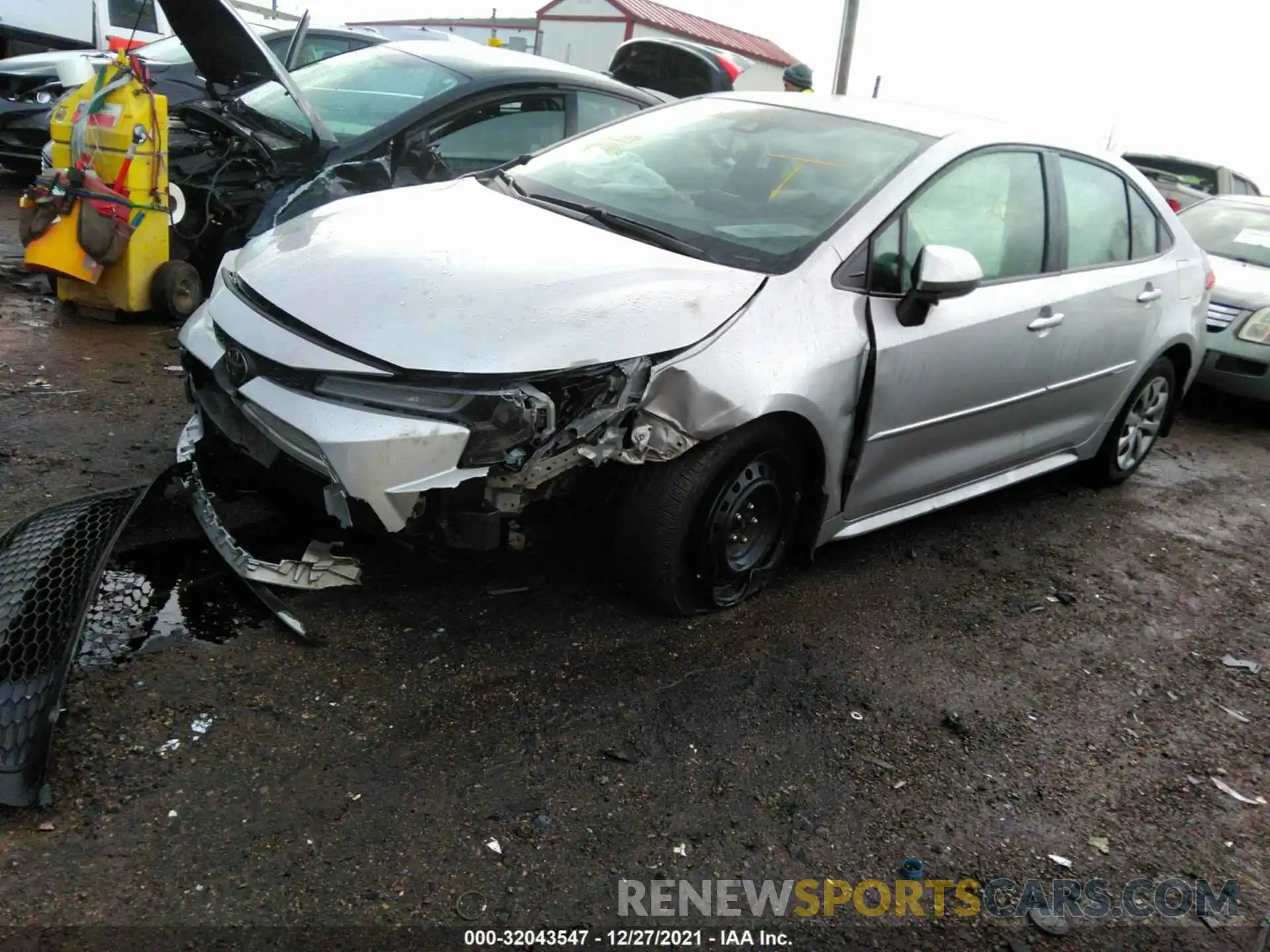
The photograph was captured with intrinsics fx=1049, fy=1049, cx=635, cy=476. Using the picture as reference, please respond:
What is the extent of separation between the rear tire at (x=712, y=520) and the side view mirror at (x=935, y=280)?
62 centimetres

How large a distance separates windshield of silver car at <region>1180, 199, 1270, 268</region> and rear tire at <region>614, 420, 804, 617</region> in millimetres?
6046

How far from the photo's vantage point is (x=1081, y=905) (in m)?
2.58

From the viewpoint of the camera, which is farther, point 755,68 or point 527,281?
point 755,68

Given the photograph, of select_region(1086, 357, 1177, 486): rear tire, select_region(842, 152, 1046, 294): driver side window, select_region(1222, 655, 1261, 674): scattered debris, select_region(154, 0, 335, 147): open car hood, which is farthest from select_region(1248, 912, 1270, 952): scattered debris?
select_region(154, 0, 335, 147): open car hood

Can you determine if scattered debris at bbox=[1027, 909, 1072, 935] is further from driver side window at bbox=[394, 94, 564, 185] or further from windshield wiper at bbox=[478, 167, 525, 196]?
driver side window at bbox=[394, 94, 564, 185]

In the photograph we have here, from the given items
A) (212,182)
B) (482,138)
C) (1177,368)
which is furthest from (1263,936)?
(212,182)

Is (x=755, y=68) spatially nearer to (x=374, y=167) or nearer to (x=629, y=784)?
(x=374, y=167)

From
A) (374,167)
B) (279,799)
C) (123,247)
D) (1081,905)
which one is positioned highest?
(374,167)

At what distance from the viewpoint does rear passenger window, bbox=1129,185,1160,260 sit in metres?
4.84

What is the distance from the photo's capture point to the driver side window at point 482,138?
18.5 ft

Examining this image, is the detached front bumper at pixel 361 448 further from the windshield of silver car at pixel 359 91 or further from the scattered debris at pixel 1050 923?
the windshield of silver car at pixel 359 91

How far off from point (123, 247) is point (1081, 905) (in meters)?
5.30

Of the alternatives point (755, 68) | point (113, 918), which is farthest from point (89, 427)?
point (755, 68)

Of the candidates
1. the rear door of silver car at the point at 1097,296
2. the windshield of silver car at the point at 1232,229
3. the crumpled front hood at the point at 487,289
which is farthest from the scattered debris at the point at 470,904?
the windshield of silver car at the point at 1232,229
